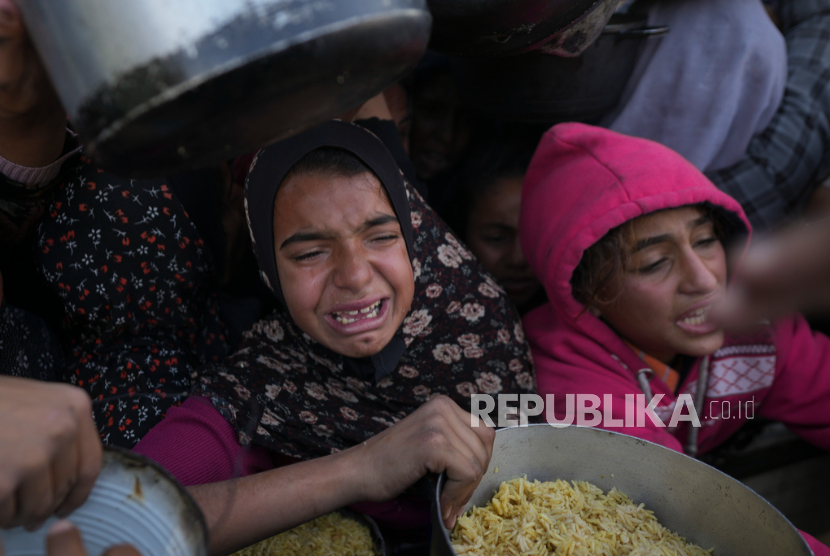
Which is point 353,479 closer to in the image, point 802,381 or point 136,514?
point 136,514

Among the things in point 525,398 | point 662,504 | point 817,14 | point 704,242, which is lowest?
point 525,398

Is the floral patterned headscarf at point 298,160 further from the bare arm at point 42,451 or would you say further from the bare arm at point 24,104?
the bare arm at point 42,451

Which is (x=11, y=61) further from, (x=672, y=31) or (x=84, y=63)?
(x=672, y=31)

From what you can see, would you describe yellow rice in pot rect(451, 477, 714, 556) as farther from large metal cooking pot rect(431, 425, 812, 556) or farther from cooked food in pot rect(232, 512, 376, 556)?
cooked food in pot rect(232, 512, 376, 556)

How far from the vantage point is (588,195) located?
5.32 feet

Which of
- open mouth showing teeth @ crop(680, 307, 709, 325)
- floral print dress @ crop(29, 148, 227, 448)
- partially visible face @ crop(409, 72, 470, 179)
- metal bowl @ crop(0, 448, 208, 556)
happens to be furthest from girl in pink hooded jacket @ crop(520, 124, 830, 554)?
metal bowl @ crop(0, 448, 208, 556)

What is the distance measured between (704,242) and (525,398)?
0.66 metres

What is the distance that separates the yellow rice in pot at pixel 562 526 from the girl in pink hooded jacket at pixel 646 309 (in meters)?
0.38

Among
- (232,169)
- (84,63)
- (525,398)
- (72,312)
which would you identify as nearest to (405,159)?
(232,169)

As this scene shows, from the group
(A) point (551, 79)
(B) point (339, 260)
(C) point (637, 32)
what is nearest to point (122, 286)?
(B) point (339, 260)

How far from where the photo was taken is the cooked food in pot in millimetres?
1325

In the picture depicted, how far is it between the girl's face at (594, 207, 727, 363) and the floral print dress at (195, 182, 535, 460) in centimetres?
34

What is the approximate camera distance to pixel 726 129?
2.12 meters

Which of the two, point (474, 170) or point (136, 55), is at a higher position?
point (136, 55)
